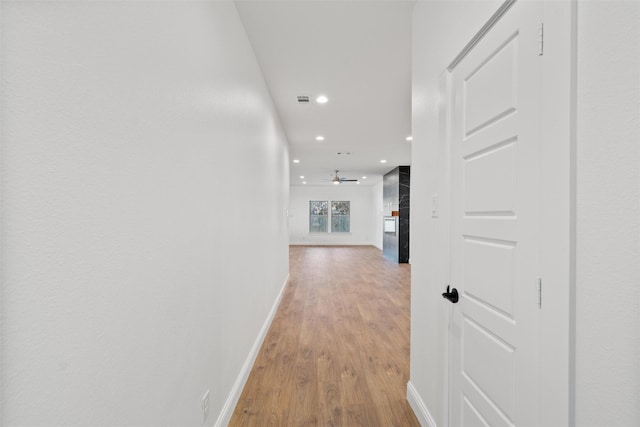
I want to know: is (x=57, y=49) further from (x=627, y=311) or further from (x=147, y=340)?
(x=627, y=311)

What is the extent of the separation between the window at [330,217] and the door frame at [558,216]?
11.9 meters

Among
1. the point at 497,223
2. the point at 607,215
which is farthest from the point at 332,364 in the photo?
the point at 607,215

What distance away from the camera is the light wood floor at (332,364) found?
1.86 metres

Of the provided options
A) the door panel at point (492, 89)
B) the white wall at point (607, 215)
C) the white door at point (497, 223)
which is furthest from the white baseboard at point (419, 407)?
the door panel at point (492, 89)

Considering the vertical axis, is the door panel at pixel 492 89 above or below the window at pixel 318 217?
above

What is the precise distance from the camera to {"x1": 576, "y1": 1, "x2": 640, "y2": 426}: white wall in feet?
2.13

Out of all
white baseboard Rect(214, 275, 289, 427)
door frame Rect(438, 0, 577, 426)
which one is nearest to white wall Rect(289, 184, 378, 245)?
white baseboard Rect(214, 275, 289, 427)

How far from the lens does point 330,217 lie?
12.8m

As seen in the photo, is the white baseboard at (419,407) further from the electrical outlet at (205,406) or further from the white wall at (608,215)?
the electrical outlet at (205,406)

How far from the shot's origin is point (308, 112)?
3.95m

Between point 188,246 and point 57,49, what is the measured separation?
801 millimetres

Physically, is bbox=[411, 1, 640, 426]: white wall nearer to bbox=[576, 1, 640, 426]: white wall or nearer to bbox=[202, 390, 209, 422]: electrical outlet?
bbox=[576, 1, 640, 426]: white wall

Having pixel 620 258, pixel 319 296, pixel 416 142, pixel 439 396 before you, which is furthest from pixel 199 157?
pixel 319 296

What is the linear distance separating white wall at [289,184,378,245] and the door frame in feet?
38.6
